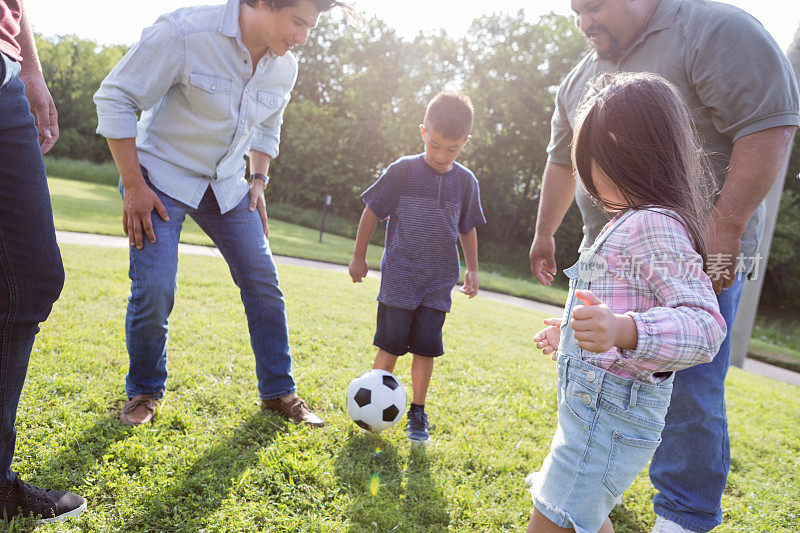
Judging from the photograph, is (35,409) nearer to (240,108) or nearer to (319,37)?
(240,108)

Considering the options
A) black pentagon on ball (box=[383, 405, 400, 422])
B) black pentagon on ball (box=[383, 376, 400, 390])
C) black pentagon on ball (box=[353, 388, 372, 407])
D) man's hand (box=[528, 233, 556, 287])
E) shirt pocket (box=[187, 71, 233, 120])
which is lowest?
black pentagon on ball (box=[383, 405, 400, 422])

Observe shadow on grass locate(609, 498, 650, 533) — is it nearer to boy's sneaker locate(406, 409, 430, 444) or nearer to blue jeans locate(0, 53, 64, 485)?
boy's sneaker locate(406, 409, 430, 444)

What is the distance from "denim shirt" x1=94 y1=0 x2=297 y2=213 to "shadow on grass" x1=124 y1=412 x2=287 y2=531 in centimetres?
124

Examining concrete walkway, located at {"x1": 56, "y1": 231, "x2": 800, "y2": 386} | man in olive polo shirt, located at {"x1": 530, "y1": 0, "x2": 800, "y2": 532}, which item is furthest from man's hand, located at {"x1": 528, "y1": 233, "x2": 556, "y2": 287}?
concrete walkway, located at {"x1": 56, "y1": 231, "x2": 800, "y2": 386}

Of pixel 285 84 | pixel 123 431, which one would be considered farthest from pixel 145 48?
pixel 123 431

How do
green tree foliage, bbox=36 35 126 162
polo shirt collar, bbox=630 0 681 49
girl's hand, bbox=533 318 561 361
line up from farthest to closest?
green tree foliage, bbox=36 35 126 162, polo shirt collar, bbox=630 0 681 49, girl's hand, bbox=533 318 561 361

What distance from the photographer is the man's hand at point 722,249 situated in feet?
6.23

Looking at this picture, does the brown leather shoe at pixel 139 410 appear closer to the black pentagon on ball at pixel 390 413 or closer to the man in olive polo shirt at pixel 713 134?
the black pentagon on ball at pixel 390 413

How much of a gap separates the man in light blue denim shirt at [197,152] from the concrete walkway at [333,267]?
7.07m

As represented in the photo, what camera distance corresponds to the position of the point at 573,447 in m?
1.47

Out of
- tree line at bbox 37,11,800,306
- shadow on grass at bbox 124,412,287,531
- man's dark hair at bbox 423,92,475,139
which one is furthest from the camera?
tree line at bbox 37,11,800,306

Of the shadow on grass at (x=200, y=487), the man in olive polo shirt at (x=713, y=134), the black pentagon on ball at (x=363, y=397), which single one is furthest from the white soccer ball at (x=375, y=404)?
the man in olive polo shirt at (x=713, y=134)

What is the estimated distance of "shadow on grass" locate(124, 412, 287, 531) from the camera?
2029 millimetres

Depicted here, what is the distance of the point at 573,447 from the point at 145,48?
250 centimetres
